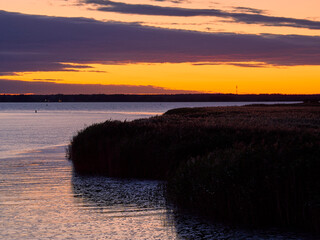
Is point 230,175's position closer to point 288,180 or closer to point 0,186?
point 288,180

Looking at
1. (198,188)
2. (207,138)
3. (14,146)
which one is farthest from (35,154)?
(198,188)

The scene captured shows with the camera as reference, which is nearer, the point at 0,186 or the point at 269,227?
the point at 269,227

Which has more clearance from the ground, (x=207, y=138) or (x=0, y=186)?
(x=207, y=138)

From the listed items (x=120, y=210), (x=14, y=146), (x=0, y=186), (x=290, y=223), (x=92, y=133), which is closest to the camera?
(x=290, y=223)

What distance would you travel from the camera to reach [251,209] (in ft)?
53.1

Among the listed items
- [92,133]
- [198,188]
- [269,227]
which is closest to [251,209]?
[269,227]

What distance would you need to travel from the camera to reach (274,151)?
17344 millimetres

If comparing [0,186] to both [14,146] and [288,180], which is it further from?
[14,146]

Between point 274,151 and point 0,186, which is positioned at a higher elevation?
point 274,151

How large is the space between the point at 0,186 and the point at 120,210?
9.01 metres

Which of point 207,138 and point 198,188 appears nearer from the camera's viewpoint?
point 198,188

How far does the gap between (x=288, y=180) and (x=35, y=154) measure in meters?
31.6

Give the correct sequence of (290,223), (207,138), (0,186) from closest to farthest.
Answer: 1. (290,223)
2. (0,186)
3. (207,138)

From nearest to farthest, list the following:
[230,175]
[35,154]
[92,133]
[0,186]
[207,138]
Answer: [230,175] < [0,186] < [207,138] < [92,133] < [35,154]
